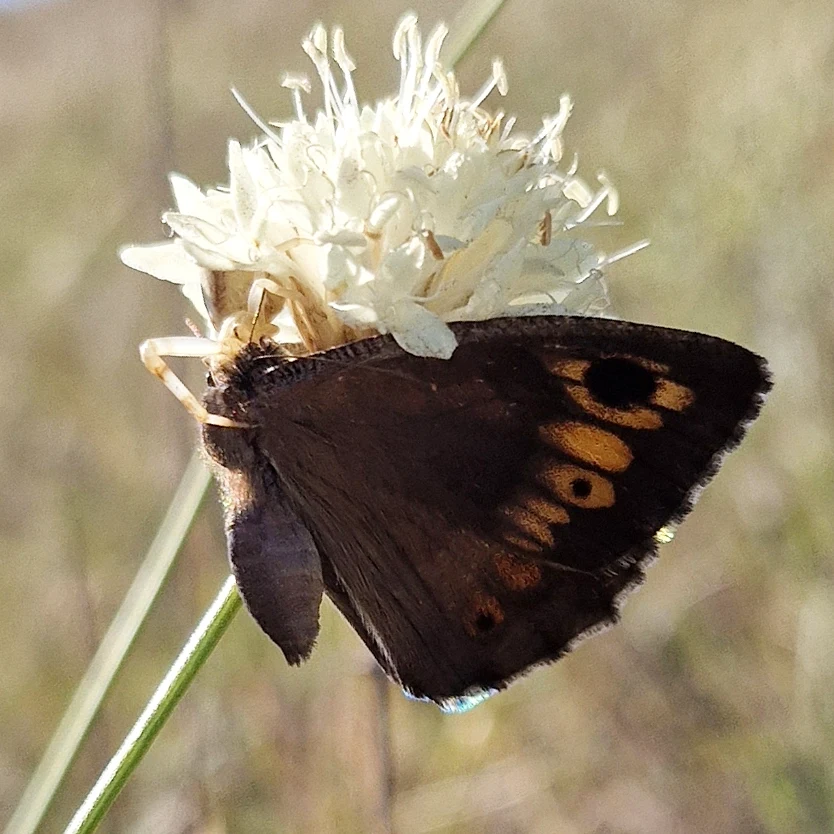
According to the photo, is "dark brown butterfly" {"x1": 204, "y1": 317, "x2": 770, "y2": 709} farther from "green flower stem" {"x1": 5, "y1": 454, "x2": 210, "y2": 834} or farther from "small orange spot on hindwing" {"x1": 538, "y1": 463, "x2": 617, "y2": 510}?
"green flower stem" {"x1": 5, "y1": 454, "x2": 210, "y2": 834}

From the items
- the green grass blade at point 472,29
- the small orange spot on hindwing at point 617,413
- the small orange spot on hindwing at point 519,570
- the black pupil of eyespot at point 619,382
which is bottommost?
the small orange spot on hindwing at point 519,570

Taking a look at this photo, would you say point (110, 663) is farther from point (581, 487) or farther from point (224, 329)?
point (581, 487)

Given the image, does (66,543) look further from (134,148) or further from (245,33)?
(245,33)

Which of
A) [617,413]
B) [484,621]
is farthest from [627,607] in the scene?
[617,413]

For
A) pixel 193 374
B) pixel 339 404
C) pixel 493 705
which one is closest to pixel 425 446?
pixel 339 404

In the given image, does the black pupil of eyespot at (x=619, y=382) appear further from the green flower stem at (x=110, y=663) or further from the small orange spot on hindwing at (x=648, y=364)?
the green flower stem at (x=110, y=663)

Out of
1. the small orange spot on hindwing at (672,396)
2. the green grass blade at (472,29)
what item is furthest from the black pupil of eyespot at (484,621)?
the green grass blade at (472,29)
